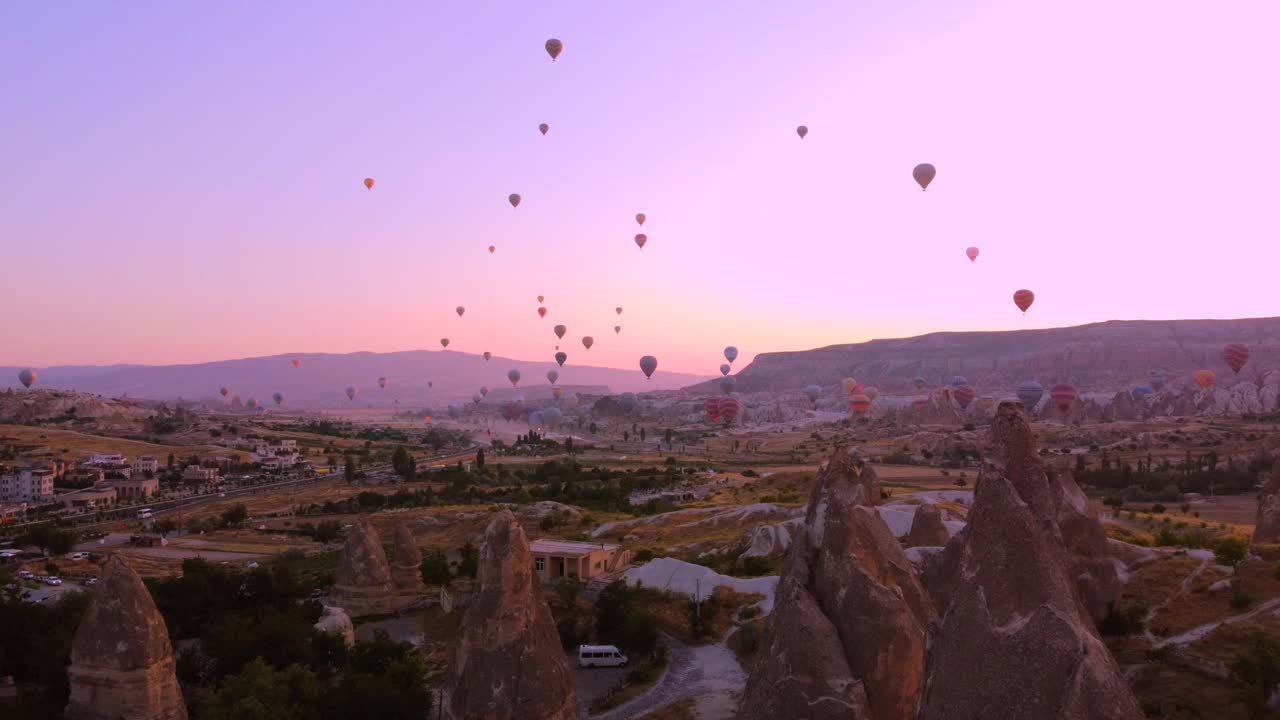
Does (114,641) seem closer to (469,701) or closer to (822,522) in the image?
(469,701)

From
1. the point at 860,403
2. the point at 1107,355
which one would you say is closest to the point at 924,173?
the point at 860,403

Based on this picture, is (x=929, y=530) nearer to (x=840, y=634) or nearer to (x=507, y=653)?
(x=840, y=634)

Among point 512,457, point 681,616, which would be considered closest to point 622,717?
point 681,616

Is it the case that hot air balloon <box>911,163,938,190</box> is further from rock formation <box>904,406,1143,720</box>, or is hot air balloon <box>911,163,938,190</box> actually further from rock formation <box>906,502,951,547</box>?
rock formation <box>904,406,1143,720</box>

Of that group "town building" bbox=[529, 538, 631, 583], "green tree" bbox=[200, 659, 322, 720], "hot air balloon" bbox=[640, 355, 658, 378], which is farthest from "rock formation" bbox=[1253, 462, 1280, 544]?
"hot air balloon" bbox=[640, 355, 658, 378]

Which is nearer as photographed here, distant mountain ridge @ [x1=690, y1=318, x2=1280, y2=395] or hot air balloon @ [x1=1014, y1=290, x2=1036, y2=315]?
hot air balloon @ [x1=1014, y1=290, x2=1036, y2=315]

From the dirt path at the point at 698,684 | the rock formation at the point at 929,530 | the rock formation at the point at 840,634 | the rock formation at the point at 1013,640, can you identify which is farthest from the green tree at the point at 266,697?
the rock formation at the point at 929,530
